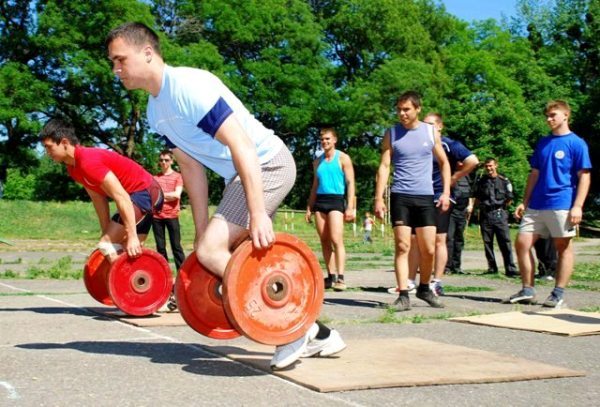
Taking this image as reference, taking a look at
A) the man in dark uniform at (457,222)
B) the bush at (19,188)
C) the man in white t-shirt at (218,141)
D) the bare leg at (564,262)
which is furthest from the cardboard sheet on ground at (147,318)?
the bush at (19,188)

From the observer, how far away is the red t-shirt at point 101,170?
7.14 meters

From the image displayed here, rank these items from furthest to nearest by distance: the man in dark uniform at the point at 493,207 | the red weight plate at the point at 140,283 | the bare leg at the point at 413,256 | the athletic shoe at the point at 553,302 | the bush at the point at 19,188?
1. the bush at the point at 19,188
2. the man in dark uniform at the point at 493,207
3. the bare leg at the point at 413,256
4. the athletic shoe at the point at 553,302
5. the red weight plate at the point at 140,283

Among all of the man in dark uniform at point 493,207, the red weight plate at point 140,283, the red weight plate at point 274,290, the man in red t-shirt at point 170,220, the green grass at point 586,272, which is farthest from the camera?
the man in dark uniform at point 493,207

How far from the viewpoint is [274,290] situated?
15.5ft

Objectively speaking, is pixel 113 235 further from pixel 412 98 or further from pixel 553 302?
pixel 553 302

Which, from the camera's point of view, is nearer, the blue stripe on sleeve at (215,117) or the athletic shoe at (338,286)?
the blue stripe on sleeve at (215,117)

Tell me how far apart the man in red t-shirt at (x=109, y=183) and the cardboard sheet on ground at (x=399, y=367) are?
1865 mm

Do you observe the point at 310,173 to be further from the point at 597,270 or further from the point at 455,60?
the point at 597,270

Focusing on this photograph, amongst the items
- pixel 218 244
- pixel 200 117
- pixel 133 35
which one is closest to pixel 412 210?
pixel 218 244

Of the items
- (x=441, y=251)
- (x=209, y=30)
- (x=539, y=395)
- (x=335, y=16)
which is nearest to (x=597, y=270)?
(x=441, y=251)

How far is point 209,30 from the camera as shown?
48.1 meters

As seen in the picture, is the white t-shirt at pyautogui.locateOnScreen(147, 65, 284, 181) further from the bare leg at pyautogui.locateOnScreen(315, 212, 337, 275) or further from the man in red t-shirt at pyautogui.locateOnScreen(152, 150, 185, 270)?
the bare leg at pyautogui.locateOnScreen(315, 212, 337, 275)

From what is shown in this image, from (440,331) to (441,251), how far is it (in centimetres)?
342

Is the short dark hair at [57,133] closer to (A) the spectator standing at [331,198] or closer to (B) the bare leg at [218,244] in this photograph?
(B) the bare leg at [218,244]
